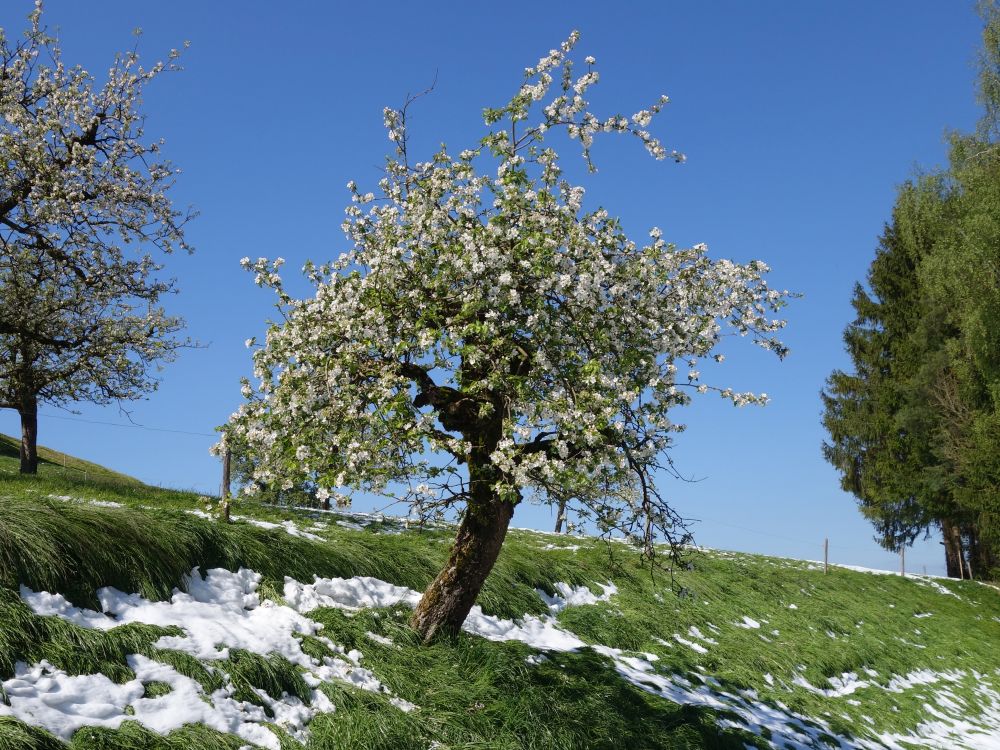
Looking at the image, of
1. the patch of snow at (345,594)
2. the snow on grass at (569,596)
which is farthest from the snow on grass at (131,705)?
the snow on grass at (569,596)

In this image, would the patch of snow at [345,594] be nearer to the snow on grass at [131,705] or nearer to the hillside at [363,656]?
the hillside at [363,656]

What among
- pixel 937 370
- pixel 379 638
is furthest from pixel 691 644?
pixel 937 370

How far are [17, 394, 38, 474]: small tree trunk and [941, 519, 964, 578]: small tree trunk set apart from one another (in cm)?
4439

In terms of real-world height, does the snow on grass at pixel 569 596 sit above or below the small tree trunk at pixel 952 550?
below

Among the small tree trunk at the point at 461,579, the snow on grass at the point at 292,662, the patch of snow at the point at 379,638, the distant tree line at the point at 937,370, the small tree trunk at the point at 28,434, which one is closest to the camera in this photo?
the snow on grass at the point at 292,662

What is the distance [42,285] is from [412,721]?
2391 cm

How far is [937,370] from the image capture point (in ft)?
124

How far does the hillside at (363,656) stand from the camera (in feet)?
26.2

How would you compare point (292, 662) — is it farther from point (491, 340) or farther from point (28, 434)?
point (28, 434)

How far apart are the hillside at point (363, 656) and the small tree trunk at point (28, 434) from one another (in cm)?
1017

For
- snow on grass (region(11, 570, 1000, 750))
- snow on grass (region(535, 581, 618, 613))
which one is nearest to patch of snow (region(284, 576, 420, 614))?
snow on grass (region(11, 570, 1000, 750))

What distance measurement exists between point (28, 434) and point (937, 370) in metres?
40.9

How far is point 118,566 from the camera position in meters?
9.98

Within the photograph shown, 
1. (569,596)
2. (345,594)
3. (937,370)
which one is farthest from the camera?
(937,370)
